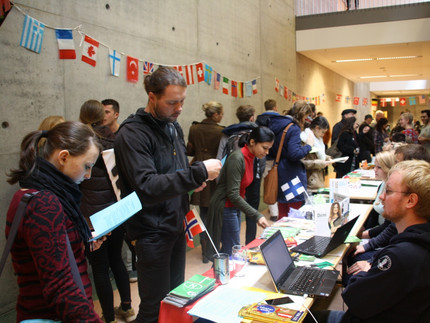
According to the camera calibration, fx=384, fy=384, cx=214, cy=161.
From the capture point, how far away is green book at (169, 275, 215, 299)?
1.74 meters

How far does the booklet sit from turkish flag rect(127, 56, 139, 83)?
107 inches

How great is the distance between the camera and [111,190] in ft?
9.35

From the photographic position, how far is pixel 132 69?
13.3 ft

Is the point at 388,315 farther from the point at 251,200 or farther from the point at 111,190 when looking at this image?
the point at 251,200

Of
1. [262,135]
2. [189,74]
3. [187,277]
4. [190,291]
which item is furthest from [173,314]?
[189,74]

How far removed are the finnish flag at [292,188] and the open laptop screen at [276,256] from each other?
4.94 ft

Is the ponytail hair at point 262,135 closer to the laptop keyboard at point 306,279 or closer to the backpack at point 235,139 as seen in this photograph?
the backpack at point 235,139

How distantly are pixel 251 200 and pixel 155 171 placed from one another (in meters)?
2.18

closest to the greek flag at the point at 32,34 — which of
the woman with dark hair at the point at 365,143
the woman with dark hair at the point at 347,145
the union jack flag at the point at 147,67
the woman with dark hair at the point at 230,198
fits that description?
the union jack flag at the point at 147,67

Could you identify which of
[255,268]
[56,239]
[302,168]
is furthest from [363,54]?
[56,239]

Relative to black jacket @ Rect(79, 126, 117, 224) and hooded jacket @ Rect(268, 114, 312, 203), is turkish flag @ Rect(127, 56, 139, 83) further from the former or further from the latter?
hooded jacket @ Rect(268, 114, 312, 203)

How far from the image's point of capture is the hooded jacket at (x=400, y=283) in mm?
1487

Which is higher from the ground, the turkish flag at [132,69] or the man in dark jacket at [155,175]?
the turkish flag at [132,69]

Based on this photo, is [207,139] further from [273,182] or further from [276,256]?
[276,256]
